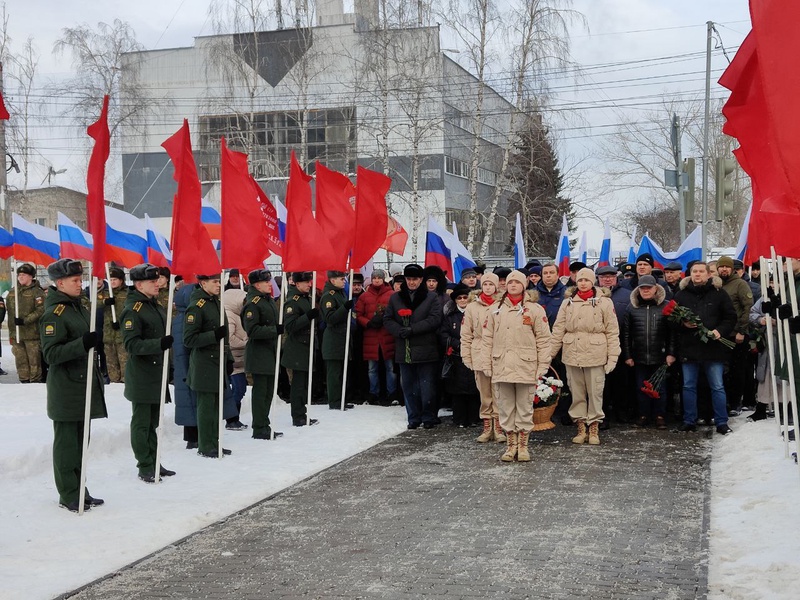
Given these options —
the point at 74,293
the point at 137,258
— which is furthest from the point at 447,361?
the point at 137,258

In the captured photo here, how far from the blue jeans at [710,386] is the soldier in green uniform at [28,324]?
1163 centimetres

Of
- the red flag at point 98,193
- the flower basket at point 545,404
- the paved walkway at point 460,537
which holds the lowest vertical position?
the paved walkway at point 460,537

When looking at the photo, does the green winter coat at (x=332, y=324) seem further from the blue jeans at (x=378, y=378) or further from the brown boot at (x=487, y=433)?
the brown boot at (x=487, y=433)

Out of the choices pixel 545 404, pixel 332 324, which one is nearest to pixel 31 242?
pixel 332 324

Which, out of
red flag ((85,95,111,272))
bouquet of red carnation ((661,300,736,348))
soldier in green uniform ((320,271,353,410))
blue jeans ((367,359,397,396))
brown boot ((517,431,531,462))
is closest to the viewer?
red flag ((85,95,111,272))

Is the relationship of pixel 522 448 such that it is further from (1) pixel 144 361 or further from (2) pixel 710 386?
(1) pixel 144 361

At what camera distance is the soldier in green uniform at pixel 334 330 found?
13.1 m

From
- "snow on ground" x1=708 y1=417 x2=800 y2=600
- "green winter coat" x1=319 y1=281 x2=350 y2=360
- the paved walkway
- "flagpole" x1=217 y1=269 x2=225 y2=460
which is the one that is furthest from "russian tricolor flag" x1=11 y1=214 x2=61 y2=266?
"snow on ground" x1=708 y1=417 x2=800 y2=600

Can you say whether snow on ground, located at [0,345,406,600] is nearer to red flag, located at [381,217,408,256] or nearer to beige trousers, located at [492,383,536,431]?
beige trousers, located at [492,383,536,431]

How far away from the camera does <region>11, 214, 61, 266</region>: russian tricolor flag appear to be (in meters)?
17.0

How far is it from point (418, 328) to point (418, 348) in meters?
0.30

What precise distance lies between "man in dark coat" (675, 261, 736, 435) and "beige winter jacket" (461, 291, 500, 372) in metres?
2.52

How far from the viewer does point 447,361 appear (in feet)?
39.5

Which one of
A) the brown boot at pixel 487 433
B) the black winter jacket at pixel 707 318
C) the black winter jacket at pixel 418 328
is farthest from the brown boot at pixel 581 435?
the black winter jacket at pixel 418 328
